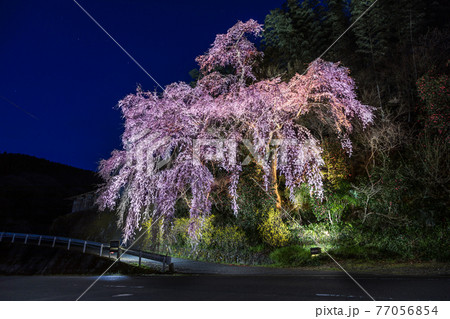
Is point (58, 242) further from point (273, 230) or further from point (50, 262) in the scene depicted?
point (273, 230)

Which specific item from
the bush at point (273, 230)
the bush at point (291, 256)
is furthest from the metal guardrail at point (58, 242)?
the bush at point (291, 256)

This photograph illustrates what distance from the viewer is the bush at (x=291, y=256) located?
1207cm

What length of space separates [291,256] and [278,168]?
4217 mm

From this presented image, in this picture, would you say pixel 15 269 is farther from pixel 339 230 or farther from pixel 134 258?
pixel 339 230

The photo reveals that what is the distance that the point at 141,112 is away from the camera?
14250 mm

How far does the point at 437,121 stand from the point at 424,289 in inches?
398

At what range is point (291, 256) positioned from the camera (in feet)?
41.0

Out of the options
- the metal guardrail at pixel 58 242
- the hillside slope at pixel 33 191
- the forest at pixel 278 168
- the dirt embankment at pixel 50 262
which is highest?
the hillside slope at pixel 33 191

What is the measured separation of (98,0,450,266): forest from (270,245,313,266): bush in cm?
4

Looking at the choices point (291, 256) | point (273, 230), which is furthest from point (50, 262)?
point (291, 256)

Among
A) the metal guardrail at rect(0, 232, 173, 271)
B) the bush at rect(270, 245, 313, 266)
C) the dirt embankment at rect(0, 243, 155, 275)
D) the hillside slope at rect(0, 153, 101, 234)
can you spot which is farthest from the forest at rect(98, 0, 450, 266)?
the hillside slope at rect(0, 153, 101, 234)

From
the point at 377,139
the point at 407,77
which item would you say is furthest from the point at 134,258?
the point at 407,77

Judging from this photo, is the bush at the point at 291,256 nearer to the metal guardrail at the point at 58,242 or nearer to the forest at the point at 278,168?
the forest at the point at 278,168

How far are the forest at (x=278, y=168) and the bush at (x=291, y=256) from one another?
42 millimetres
